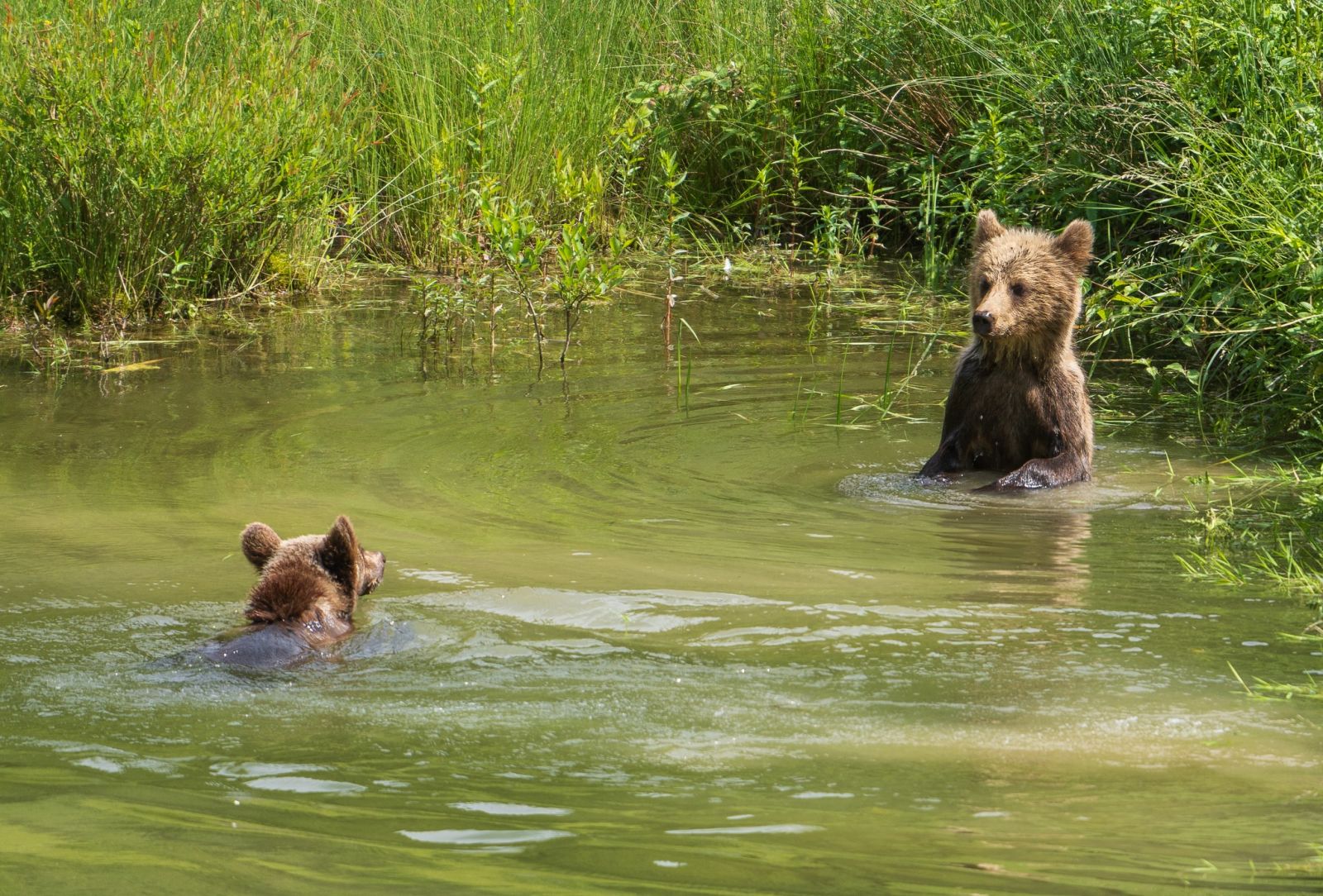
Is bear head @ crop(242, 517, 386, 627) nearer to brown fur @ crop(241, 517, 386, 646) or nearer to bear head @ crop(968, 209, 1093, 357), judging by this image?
brown fur @ crop(241, 517, 386, 646)

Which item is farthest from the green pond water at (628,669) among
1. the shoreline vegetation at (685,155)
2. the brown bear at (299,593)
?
the shoreline vegetation at (685,155)

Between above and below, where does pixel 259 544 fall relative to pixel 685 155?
below

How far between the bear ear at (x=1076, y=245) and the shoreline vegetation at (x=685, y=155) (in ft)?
2.19

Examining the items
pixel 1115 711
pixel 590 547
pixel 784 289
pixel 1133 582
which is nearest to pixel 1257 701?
pixel 1115 711

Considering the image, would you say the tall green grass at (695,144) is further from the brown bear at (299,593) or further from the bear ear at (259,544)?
the bear ear at (259,544)

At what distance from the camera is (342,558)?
549 centimetres

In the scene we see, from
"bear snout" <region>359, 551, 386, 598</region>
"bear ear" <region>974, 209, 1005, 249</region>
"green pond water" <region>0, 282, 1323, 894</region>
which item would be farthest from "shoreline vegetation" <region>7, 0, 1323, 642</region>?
"bear snout" <region>359, 551, 386, 598</region>

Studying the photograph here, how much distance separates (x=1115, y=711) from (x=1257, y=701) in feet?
1.34

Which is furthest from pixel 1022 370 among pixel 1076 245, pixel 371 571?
pixel 371 571

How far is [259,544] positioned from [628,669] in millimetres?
1424

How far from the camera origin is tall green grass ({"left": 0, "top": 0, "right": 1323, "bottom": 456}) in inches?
351

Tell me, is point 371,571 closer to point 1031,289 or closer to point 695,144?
point 1031,289

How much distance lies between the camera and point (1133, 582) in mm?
6008

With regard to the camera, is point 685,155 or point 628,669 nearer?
point 628,669
